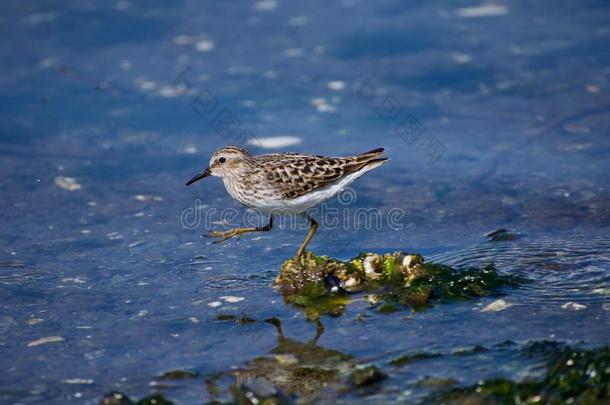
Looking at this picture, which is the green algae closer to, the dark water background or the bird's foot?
the dark water background

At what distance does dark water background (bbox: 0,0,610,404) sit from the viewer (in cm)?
769

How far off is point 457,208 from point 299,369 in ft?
14.7

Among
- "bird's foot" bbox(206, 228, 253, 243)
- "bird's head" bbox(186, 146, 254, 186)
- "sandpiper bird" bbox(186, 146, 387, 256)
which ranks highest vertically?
"bird's head" bbox(186, 146, 254, 186)

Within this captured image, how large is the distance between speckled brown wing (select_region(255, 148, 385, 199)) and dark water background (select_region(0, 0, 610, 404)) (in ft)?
2.88

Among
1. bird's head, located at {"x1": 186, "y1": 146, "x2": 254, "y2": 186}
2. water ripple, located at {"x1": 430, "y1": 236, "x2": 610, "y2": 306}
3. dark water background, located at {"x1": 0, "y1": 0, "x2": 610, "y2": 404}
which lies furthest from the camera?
bird's head, located at {"x1": 186, "y1": 146, "x2": 254, "y2": 186}

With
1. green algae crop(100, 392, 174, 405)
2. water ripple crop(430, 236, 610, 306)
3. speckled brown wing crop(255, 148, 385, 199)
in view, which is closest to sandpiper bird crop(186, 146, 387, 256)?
speckled brown wing crop(255, 148, 385, 199)

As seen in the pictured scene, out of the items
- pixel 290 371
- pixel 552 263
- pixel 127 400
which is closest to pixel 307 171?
pixel 552 263

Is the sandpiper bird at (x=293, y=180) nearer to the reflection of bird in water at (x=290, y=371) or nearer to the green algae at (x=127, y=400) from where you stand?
the reflection of bird in water at (x=290, y=371)

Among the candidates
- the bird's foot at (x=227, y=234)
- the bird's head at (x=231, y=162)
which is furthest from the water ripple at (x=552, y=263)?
the bird's head at (x=231, y=162)

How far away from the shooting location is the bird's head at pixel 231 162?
32.3ft

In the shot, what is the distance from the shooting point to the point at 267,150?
12648mm

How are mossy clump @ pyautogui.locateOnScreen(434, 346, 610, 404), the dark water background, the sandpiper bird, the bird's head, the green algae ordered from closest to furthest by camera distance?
1. mossy clump @ pyautogui.locateOnScreen(434, 346, 610, 404)
2. the green algae
3. the dark water background
4. the sandpiper bird
5. the bird's head

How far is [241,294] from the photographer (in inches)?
345

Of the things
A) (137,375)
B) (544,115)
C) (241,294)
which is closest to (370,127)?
(544,115)
